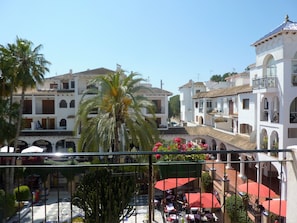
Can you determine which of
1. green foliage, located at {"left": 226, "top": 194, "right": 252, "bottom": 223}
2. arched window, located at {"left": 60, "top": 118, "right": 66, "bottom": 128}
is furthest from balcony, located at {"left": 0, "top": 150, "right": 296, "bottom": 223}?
arched window, located at {"left": 60, "top": 118, "right": 66, "bottom": 128}

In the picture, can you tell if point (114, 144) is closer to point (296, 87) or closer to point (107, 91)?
point (107, 91)

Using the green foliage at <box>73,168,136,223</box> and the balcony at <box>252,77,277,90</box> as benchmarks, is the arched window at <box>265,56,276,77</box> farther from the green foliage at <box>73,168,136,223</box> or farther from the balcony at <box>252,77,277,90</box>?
the green foliage at <box>73,168,136,223</box>

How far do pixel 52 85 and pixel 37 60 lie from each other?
12918mm

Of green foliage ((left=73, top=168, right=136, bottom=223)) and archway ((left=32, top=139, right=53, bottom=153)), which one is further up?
green foliage ((left=73, top=168, right=136, bottom=223))

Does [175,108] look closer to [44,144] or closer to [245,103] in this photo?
[44,144]

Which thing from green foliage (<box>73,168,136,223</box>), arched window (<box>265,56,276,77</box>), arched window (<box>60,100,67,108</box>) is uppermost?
arched window (<box>265,56,276,77</box>)

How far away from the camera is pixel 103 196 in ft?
9.96

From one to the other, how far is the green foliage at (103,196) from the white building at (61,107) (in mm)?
25752

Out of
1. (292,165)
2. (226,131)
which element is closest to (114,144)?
(292,165)

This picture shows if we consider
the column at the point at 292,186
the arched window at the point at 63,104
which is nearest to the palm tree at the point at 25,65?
the arched window at the point at 63,104

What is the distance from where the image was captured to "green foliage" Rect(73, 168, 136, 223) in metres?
3.02

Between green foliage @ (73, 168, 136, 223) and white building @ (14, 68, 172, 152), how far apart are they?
25.8 metres

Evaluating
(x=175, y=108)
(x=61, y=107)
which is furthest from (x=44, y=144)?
(x=175, y=108)

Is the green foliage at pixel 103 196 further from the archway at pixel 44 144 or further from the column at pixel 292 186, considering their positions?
the archway at pixel 44 144
